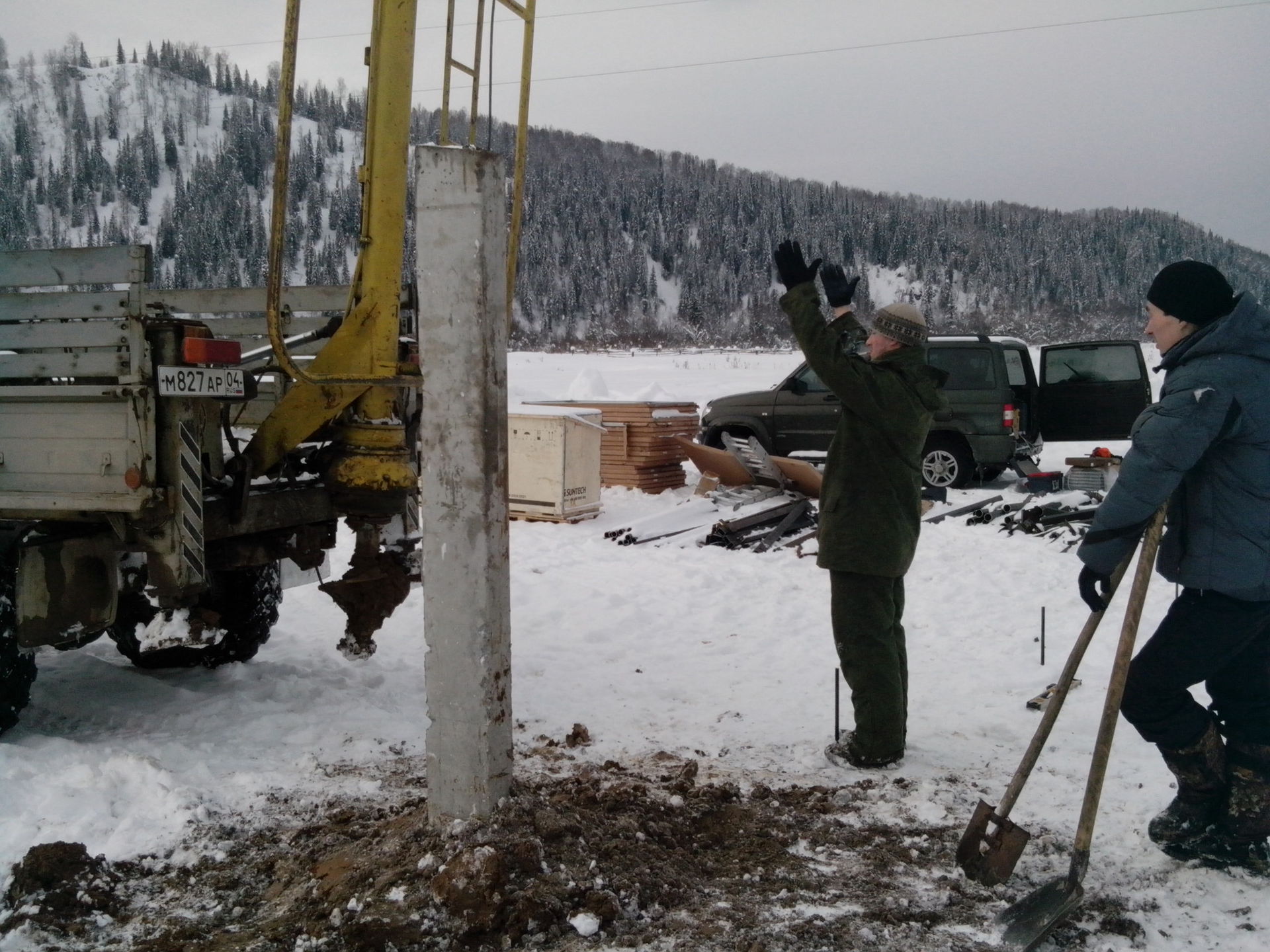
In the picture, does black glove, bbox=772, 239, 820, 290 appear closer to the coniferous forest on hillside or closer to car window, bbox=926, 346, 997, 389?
car window, bbox=926, 346, 997, 389

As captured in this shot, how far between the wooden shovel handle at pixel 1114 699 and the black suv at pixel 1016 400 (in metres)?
10.0

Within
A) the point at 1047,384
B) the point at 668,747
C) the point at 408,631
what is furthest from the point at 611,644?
the point at 1047,384

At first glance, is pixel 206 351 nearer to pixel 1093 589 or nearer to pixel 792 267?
pixel 792 267

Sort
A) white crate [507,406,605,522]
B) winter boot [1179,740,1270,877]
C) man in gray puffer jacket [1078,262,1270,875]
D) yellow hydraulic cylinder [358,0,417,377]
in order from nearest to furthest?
man in gray puffer jacket [1078,262,1270,875] < winter boot [1179,740,1270,877] < yellow hydraulic cylinder [358,0,417,377] < white crate [507,406,605,522]

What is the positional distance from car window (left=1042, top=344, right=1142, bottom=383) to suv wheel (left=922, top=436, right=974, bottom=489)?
159 cm

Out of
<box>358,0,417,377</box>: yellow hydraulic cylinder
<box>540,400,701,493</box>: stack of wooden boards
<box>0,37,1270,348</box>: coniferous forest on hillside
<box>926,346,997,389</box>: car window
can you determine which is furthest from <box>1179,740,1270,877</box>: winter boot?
<box>0,37,1270,348</box>: coniferous forest on hillside

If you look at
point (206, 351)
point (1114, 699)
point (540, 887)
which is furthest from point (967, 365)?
point (540, 887)

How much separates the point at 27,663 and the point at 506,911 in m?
2.90

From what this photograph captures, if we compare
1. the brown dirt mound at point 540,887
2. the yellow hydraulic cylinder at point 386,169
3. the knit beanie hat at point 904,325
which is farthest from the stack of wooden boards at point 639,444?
the brown dirt mound at point 540,887

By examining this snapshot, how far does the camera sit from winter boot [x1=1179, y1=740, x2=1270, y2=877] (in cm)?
332

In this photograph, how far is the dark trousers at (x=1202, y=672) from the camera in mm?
3287

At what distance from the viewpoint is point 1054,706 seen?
3340mm

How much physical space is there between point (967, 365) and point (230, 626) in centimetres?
1053

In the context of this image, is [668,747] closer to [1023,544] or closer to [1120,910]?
[1120,910]
